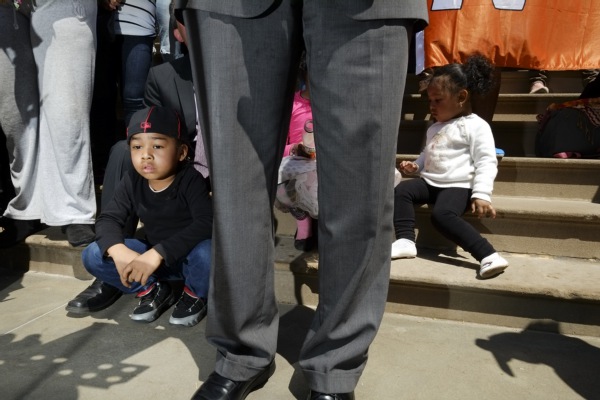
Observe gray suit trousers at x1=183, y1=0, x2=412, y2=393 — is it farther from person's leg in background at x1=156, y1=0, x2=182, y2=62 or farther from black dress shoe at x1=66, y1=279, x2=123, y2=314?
person's leg in background at x1=156, y1=0, x2=182, y2=62

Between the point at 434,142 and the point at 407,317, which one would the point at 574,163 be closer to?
the point at 434,142

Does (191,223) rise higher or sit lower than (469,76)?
lower

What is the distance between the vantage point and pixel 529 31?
9.48ft

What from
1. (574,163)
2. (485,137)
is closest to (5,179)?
(485,137)

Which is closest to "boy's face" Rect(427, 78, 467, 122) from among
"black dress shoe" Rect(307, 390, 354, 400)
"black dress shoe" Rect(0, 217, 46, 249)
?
"black dress shoe" Rect(307, 390, 354, 400)

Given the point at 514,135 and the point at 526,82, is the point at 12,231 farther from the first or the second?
the point at 526,82

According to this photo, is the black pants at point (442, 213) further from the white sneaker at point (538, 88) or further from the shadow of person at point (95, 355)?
the white sneaker at point (538, 88)

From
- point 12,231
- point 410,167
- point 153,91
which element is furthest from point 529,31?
point 12,231

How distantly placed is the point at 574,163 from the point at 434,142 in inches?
26.1

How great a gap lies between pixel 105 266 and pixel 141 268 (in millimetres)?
245

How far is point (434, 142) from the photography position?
217 cm

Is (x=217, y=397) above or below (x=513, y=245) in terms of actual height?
below

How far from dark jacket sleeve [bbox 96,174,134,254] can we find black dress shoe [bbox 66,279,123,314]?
0.84ft

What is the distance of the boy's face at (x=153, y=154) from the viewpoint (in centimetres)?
174
